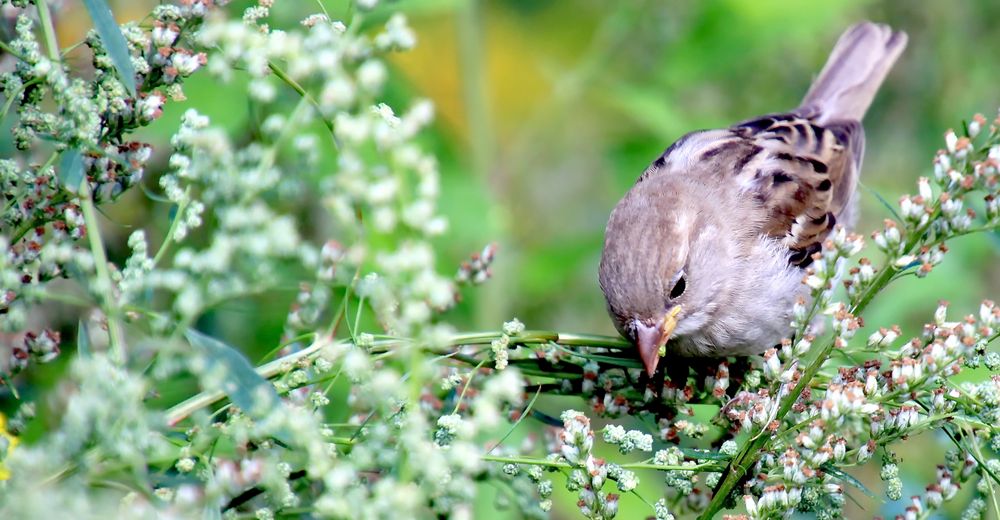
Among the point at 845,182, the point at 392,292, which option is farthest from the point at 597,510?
the point at 845,182

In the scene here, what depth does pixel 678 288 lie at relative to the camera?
2.83 m

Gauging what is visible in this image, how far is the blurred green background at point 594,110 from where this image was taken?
10.8 ft

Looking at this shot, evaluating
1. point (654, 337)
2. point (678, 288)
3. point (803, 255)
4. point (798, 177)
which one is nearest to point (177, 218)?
point (654, 337)

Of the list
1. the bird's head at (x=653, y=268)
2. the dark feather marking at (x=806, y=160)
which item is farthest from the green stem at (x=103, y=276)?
the dark feather marking at (x=806, y=160)

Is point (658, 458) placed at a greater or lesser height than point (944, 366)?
lesser

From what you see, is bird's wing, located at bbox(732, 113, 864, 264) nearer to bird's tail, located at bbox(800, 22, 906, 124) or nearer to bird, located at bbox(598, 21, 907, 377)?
bird, located at bbox(598, 21, 907, 377)

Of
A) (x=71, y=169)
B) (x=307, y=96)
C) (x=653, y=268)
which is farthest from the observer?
(x=653, y=268)

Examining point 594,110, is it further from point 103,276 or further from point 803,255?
point 103,276

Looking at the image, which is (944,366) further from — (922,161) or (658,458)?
(922,161)

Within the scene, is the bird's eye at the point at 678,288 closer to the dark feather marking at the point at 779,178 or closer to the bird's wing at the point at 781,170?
the bird's wing at the point at 781,170

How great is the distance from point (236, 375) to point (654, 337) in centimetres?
141

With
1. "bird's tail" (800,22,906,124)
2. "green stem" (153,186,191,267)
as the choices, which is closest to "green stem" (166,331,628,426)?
"green stem" (153,186,191,267)

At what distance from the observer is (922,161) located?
4961mm

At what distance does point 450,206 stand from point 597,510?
7.04ft
